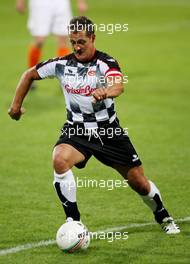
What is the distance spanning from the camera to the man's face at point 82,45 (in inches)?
329

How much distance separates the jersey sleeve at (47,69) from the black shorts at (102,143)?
568 mm

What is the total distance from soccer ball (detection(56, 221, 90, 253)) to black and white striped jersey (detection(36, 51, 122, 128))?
3.58 feet

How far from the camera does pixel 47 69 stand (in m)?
8.68

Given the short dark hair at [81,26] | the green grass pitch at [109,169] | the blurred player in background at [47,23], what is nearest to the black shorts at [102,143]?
the green grass pitch at [109,169]

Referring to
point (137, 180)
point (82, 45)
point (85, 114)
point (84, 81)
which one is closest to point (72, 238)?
point (137, 180)

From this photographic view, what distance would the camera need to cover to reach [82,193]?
34.5 ft

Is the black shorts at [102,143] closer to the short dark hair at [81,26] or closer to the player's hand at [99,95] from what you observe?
the player's hand at [99,95]

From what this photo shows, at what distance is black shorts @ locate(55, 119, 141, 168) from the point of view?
28.1 ft

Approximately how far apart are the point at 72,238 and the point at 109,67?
5.66 feet

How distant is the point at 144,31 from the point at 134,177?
18314mm

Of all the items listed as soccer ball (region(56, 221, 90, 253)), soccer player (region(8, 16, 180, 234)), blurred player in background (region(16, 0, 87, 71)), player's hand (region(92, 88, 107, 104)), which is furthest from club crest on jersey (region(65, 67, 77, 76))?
blurred player in background (region(16, 0, 87, 71))

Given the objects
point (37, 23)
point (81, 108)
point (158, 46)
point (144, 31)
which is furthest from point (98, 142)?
point (144, 31)

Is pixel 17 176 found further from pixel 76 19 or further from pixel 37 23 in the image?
pixel 37 23

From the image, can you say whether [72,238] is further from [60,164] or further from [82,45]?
[82,45]
